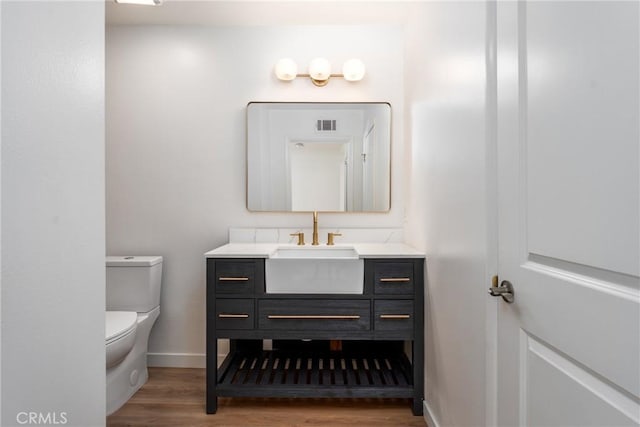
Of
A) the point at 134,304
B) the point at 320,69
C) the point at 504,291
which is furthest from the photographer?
the point at 320,69

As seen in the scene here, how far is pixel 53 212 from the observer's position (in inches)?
30.2

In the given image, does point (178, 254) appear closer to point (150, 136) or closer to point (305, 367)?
point (150, 136)

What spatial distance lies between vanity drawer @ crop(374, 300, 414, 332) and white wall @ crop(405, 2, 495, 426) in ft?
0.33

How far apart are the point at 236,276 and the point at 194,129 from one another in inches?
45.9

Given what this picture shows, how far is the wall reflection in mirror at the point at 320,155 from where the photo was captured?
248 centimetres

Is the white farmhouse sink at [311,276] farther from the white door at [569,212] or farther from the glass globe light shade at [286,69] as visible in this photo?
the glass globe light shade at [286,69]

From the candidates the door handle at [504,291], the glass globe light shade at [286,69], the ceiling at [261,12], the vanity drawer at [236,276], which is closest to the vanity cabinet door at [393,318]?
the vanity drawer at [236,276]

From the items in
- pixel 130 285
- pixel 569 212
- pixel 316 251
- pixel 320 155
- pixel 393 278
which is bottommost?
pixel 130 285

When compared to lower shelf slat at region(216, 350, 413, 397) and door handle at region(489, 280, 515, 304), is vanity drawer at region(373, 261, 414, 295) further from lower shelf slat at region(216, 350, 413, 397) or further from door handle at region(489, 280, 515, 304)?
door handle at region(489, 280, 515, 304)

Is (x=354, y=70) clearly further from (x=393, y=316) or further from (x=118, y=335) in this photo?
(x=118, y=335)

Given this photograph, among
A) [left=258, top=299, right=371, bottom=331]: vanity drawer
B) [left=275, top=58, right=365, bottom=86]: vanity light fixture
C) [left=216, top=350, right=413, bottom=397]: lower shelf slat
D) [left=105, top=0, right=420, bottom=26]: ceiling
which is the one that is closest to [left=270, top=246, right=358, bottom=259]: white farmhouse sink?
[left=258, top=299, right=371, bottom=331]: vanity drawer

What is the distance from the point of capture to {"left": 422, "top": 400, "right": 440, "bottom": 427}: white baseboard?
5.77 feet

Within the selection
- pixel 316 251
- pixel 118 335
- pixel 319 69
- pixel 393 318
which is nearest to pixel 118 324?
pixel 118 335

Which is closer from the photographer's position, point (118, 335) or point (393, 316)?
point (118, 335)
